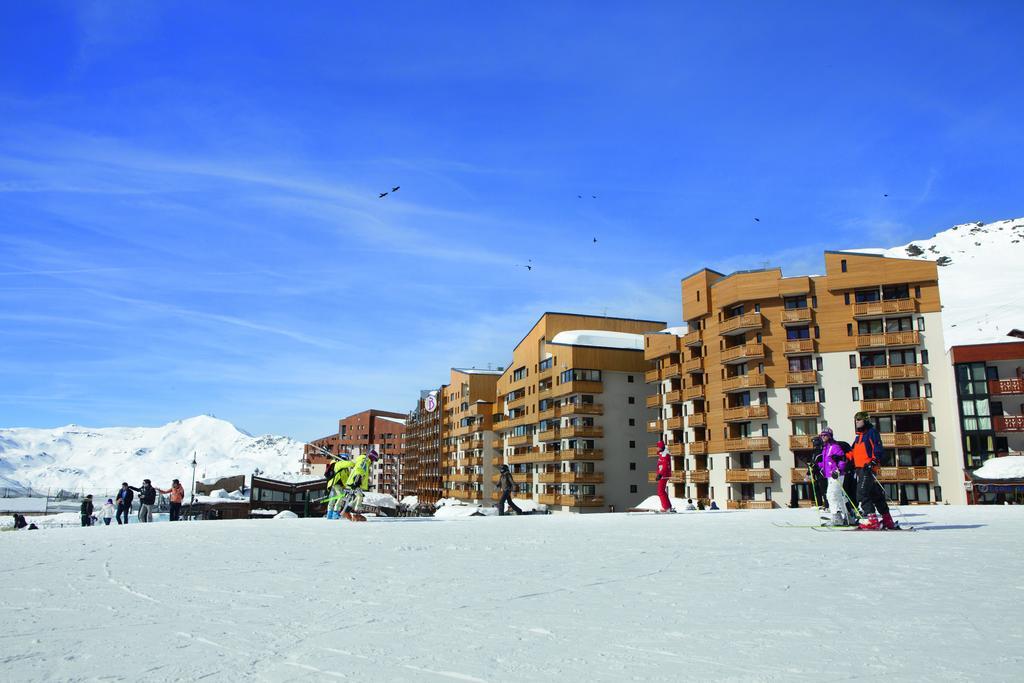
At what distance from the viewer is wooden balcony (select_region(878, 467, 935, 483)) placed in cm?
5327

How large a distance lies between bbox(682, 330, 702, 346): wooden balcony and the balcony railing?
19.5 ft

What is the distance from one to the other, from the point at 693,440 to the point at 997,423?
24636 millimetres

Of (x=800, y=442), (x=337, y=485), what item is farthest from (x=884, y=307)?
(x=337, y=485)

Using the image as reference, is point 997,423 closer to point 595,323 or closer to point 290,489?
point 595,323

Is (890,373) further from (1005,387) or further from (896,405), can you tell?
(1005,387)

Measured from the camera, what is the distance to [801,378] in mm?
58625

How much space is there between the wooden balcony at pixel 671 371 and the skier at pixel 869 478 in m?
54.0

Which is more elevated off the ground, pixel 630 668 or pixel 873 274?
pixel 873 274

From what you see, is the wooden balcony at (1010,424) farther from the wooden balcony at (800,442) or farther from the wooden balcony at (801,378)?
the wooden balcony at (800,442)

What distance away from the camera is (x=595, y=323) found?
287 ft

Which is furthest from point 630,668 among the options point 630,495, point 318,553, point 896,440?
point 630,495

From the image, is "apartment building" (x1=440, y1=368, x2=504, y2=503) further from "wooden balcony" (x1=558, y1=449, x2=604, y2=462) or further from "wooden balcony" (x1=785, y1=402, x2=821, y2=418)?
Result: "wooden balcony" (x1=785, y1=402, x2=821, y2=418)

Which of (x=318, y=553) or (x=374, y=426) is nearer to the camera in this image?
(x=318, y=553)

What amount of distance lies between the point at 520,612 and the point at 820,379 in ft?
189
